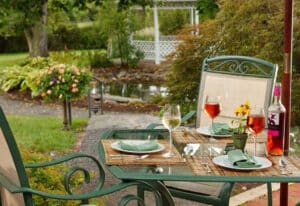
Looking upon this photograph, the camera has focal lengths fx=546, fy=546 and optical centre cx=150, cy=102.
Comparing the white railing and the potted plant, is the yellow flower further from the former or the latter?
the white railing

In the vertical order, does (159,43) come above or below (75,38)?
below

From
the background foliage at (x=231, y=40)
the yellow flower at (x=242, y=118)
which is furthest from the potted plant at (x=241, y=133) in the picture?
the background foliage at (x=231, y=40)

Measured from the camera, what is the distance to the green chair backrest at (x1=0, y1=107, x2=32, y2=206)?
199 cm

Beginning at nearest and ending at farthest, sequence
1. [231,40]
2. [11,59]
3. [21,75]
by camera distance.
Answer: [231,40]
[21,75]
[11,59]

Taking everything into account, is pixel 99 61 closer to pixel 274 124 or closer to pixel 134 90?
pixel 134 90

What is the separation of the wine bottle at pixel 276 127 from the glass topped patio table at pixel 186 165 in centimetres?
5

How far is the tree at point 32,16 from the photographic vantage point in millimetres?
11003

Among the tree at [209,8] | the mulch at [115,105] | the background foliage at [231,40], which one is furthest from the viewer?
the tree at [209,8]

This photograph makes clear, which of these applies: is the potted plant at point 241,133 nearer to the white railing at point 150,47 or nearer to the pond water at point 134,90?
the pond water at point 134,90

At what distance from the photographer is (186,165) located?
226cm

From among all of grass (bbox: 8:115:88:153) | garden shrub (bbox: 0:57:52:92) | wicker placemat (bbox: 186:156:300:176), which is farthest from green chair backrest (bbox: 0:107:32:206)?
garden shrub (bbox: 0:57:52:92)

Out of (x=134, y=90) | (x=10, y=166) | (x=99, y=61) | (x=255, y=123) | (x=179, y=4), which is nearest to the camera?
(x=10, y=166)

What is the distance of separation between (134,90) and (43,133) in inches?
237

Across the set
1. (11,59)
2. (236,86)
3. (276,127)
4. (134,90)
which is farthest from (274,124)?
(11,59)
